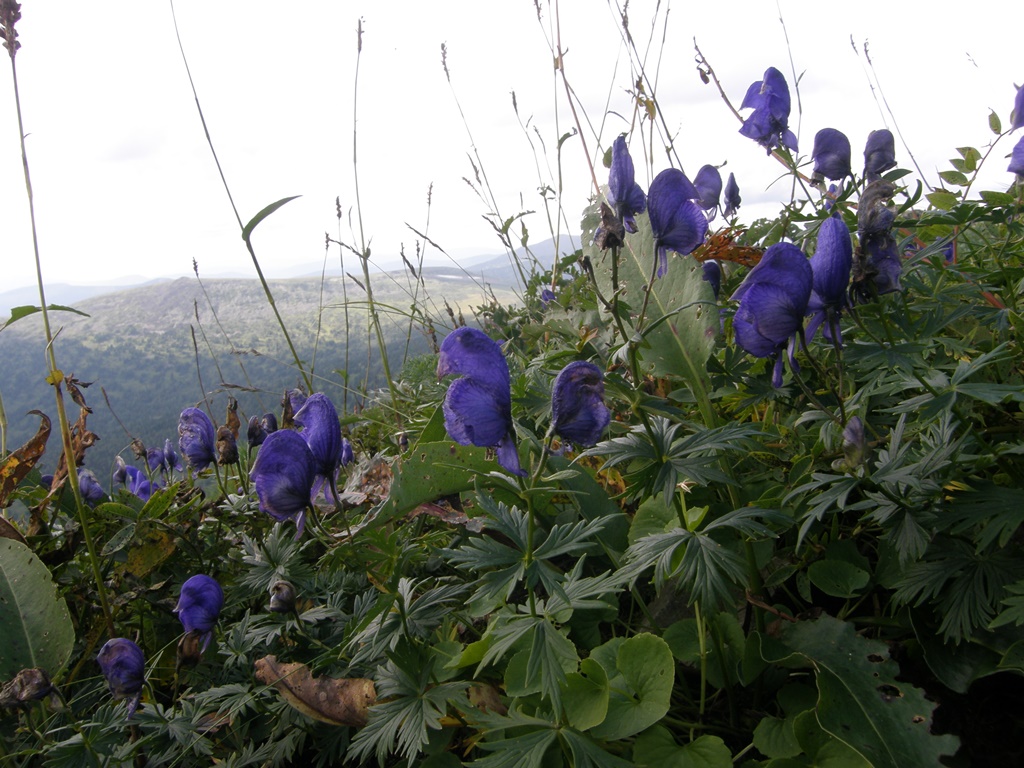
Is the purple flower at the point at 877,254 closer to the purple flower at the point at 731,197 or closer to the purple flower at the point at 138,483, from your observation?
the purple flower at the point at 731,197

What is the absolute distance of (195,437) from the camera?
1.69 metres

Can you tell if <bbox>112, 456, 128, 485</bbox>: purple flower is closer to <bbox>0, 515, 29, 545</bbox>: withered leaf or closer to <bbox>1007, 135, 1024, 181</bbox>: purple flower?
<bbox>0, 515, 29, 545</bbox>: withered leaf

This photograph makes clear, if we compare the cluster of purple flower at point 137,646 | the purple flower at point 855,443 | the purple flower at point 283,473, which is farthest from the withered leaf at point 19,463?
the purple flower at point 855,443

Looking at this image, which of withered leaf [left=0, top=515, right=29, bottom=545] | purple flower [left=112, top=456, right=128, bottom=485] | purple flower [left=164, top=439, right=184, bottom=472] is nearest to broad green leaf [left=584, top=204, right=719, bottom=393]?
withered leaf [left=0, top=515, right=29, bottom=545]

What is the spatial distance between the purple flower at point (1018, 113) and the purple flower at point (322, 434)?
1.68m

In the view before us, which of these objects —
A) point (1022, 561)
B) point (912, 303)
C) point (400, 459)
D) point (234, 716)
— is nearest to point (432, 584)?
point (400, 459)

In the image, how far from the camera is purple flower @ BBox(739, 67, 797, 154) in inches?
65.5

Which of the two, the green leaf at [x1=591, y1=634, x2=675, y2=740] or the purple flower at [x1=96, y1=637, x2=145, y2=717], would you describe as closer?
the green leaf at [x1=591, y1=634, x2=675, y2=740]

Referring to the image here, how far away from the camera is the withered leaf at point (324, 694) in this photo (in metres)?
1.07

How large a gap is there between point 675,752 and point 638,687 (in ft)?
0.29

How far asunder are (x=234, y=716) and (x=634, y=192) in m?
1.14

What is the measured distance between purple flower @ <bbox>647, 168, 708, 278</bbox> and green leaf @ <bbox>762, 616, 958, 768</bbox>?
69 cm

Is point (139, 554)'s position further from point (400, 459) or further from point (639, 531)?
point (639, 531)

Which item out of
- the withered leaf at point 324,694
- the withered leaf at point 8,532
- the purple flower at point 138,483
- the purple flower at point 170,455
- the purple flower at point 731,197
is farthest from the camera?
the purple flower at point 170,455
